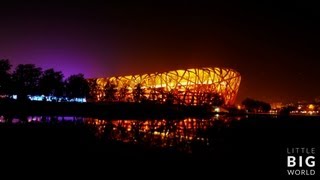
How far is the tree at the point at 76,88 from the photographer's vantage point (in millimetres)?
68188

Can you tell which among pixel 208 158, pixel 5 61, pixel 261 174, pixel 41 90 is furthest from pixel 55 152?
pixel 41 90

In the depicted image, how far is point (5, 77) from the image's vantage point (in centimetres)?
5544

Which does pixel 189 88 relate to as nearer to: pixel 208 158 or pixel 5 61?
pixel 5 61

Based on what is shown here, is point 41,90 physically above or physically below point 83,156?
above

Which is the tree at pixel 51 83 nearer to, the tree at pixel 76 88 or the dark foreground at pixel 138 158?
the tree at pixel 76 88

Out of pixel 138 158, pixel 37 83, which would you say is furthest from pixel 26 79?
pixel 138 158

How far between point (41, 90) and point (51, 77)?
10.6 feet

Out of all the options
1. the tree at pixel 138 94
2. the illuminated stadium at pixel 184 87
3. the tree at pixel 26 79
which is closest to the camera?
the tree at pixel 26 79

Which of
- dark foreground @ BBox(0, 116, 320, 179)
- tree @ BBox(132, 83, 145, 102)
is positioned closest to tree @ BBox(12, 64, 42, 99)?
tree @ BBox(132, 83, 145, 102)

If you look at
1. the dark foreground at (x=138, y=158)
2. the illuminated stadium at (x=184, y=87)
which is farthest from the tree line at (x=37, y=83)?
the dark foreground at (x=138, y=158)

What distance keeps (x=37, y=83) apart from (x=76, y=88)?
746 centimetres

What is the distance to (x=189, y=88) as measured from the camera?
8400 cm

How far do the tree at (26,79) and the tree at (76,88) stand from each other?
6281 millimetres

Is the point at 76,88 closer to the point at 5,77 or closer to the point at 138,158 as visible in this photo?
the point at 5,77
